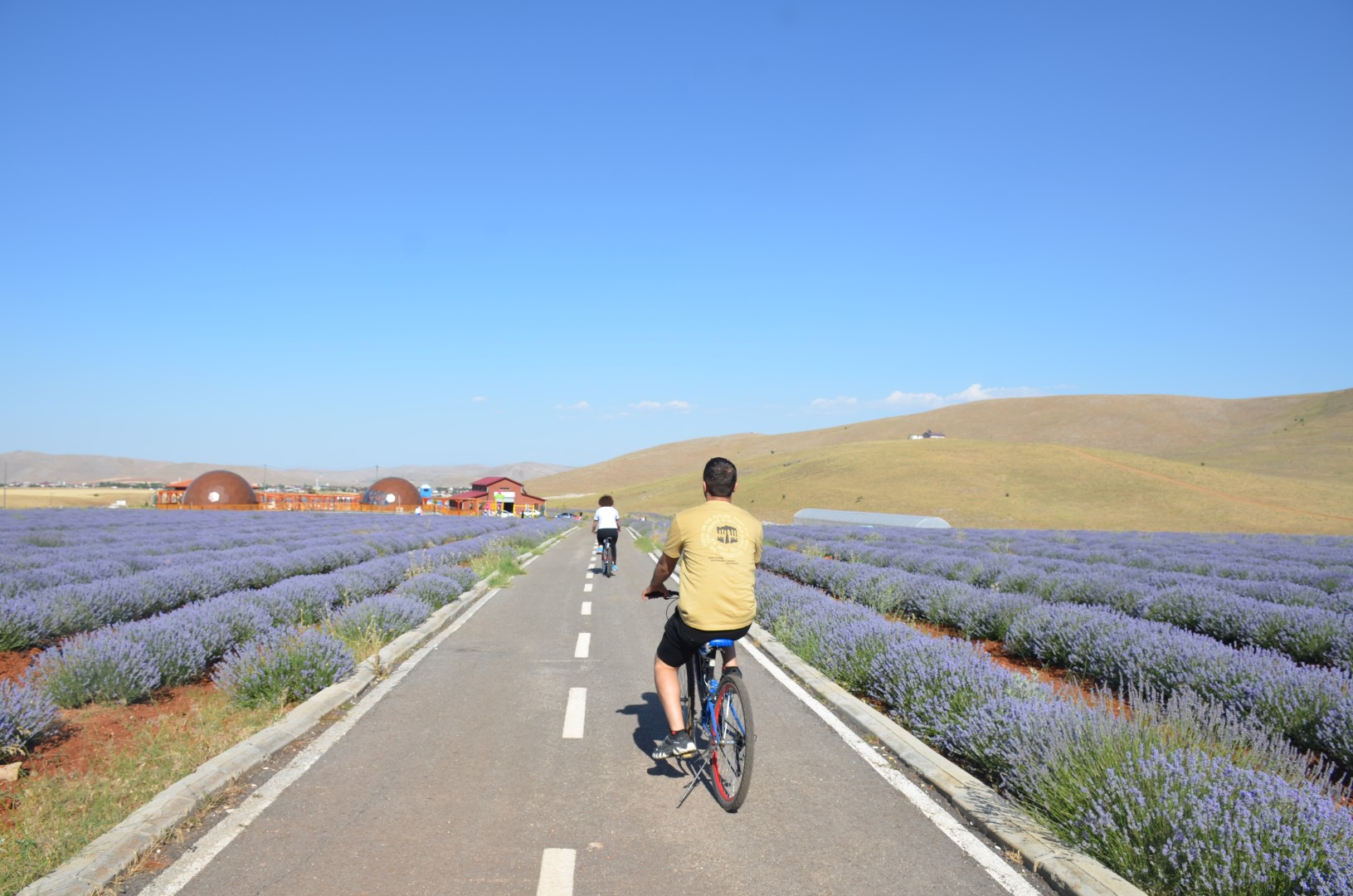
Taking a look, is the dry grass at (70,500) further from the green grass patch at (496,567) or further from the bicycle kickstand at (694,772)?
the bicycle kickstand at (694,772)

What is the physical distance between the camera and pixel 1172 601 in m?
11.0

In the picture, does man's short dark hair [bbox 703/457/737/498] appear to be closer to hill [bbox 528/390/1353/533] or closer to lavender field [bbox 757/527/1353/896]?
lavender field [bbox 757/527/1353/896]

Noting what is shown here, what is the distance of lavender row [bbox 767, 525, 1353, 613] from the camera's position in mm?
12281

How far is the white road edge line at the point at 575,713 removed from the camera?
246 inches


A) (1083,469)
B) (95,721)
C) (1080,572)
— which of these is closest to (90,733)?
(95,721)

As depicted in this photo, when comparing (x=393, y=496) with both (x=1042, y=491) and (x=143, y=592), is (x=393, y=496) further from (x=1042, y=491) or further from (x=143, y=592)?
(x=143, y=592)

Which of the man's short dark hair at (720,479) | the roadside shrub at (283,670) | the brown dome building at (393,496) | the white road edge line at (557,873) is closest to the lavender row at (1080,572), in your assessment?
the man's short dark hair at (720,479)

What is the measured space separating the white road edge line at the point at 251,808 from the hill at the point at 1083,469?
58055 millimetres

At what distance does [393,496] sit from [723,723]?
69.4 metres

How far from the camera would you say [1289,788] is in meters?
3.52

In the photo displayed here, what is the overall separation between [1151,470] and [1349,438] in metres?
43.6

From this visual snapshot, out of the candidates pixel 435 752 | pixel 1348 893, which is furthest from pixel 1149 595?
pixel 435 752

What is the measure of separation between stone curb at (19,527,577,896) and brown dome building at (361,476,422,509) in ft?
211

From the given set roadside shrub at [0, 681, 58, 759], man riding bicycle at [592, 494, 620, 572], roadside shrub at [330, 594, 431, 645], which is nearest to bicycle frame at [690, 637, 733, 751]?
roadside shrub at [0, 681, 58, 759]
